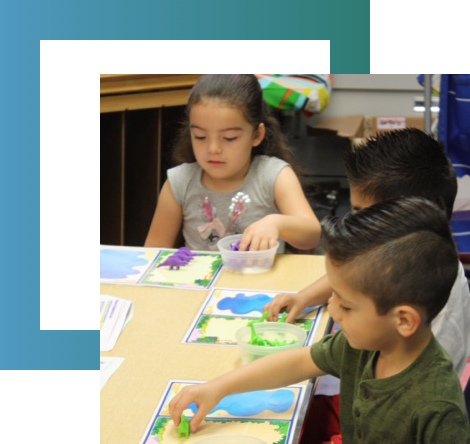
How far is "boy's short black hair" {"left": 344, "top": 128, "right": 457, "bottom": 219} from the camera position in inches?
53.2

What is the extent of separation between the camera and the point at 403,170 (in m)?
1.37

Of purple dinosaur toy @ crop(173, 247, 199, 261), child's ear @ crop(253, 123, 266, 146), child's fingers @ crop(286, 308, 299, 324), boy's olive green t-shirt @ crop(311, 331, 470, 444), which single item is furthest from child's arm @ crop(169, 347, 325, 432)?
child's ear @ crop(253, 123, 266, 146)

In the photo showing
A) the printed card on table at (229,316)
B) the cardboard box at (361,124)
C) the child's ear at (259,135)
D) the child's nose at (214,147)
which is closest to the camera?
the printed card on table at (229,316)

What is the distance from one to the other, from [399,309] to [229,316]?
1.74 feet

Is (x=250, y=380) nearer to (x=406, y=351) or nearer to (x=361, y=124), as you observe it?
(x=406, y=351)

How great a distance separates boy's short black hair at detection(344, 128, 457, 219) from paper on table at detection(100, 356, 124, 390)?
52cm

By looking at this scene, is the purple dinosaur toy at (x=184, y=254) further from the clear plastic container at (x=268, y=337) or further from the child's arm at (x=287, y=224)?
the clear plastic container at (x=268, y=337)

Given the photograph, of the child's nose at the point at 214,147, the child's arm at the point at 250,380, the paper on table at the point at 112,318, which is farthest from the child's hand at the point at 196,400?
the child's nose at the point at 214,147

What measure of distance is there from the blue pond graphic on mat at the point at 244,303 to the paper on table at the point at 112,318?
0.18 meters

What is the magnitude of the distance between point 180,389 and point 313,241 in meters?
0.83

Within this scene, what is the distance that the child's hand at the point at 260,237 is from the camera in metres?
1.67

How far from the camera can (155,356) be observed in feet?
4.17

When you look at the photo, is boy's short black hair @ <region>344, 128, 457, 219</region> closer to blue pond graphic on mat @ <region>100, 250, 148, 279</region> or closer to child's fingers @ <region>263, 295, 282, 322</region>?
child's fingers @ <region>263, 295, 282, 322</region>

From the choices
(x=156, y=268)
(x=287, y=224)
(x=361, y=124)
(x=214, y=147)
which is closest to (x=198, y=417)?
(x=156, y=268)
